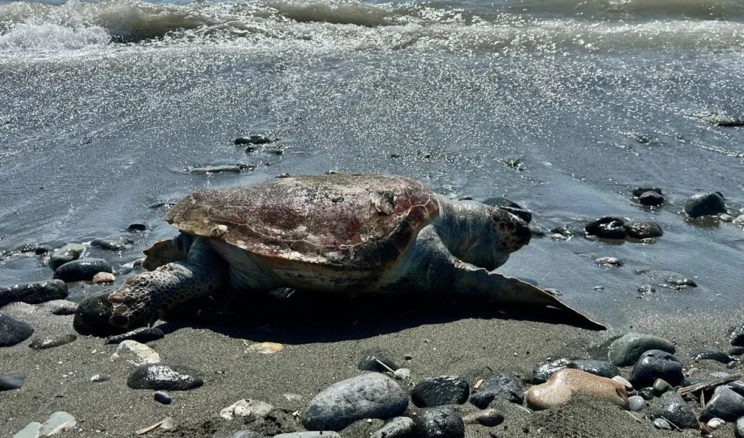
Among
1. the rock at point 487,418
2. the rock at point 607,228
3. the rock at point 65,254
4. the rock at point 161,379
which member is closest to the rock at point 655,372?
the rock at point 487,418

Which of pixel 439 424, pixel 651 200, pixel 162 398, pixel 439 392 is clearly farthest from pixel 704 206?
pixel 162 398

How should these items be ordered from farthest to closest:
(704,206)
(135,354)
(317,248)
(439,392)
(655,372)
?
(704,206) < (317,248) < (135,354) < (655,372) < (439,392)

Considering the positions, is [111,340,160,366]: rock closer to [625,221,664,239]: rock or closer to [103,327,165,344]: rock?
[103,327,165,344]: rock

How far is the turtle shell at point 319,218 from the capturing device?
4922 mm

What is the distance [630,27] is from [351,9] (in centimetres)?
432

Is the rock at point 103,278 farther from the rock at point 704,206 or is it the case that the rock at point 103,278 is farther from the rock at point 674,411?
the rock at point 704,206

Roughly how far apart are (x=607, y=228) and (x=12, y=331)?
3964 millimetres

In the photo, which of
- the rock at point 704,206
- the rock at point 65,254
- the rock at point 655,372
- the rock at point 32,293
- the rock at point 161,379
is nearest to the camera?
the rock at point 161,379

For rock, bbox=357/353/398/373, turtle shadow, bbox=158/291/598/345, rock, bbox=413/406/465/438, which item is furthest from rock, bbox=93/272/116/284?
rock, bbox=413/406/465/438

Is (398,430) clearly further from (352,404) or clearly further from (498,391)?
(498,391)

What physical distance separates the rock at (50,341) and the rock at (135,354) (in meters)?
0.32

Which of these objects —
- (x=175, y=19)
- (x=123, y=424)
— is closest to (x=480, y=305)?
(x=123, y=424)

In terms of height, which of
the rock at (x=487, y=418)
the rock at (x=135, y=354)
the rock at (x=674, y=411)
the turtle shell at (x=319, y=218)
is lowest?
the rock at (x=135, y=354)

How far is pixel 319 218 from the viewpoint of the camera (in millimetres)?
5027
